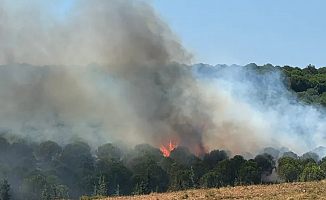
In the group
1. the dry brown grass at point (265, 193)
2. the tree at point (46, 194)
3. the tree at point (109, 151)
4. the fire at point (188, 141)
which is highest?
the fire at point (188, 141)

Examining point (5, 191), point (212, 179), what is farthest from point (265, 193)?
point (5, 191)

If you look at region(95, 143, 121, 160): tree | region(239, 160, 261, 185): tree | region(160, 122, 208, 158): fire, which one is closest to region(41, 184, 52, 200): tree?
region(95, 143, 121, 160): tree

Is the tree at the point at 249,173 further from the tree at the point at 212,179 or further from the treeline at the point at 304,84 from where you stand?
the treeline at the point at 304,84

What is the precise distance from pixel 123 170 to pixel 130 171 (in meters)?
1.35

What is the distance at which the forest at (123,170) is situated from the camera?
51.0 meters

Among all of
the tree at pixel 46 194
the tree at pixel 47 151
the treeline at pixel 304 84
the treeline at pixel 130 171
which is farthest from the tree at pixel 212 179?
the treeline at pixel 304 84

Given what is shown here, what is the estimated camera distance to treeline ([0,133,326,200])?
167 ft

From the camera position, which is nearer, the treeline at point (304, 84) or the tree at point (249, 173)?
the tree at point (249, 173)

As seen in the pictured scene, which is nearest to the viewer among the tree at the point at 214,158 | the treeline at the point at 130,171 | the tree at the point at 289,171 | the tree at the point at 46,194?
the tree at the point at 46,194

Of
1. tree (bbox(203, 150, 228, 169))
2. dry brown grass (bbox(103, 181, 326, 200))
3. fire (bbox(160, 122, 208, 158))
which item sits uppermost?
fire (bbox(160, 122, 208, 158))

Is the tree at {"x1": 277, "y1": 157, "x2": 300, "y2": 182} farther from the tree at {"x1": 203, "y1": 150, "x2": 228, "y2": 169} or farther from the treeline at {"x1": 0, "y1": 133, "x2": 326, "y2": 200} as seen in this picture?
the tree at {"x1": 203, "y1": 150, "x2": 228, "y2": 169}

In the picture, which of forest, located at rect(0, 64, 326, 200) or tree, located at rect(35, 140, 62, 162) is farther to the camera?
tree, located at rect(35, 140, 62, 162)

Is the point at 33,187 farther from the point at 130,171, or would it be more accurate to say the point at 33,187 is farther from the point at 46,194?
the point at 130,171

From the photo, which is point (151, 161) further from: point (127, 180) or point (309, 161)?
point (309, 161)
